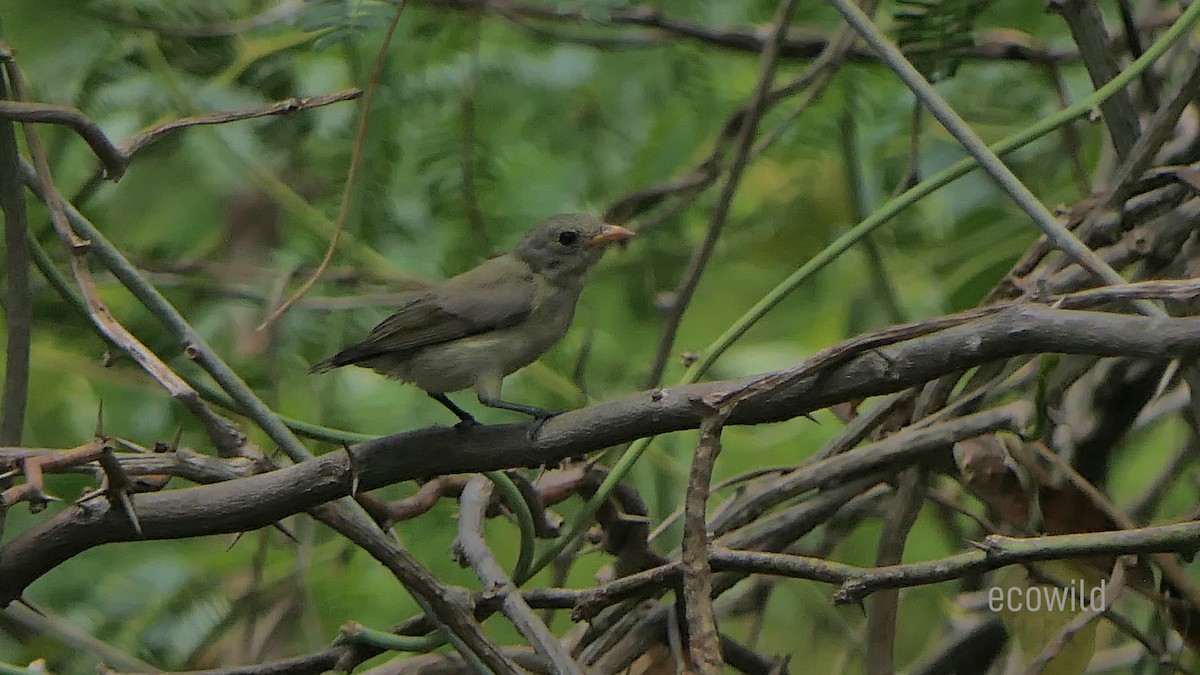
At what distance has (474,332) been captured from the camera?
294 cm

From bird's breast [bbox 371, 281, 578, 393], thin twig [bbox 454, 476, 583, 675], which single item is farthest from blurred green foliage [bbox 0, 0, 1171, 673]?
thin twig [bbox 454, 476, 583, 675]

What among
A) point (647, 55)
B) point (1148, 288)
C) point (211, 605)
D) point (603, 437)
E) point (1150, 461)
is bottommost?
point (603, 437)

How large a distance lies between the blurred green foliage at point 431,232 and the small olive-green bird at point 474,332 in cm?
14

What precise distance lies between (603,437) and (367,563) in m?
1.99

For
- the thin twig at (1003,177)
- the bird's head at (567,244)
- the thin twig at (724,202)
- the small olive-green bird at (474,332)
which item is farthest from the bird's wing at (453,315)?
the thin twig at (1003,177)

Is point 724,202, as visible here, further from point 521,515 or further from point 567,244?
point 521,515

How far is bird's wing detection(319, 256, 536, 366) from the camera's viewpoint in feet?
9.45

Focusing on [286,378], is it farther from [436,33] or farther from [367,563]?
[436,33]

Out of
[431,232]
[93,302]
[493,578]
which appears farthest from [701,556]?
[431,232]

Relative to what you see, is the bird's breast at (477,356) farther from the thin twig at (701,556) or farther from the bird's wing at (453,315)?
the thin twig at (701,556)

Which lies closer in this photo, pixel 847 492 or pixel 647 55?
pixel 847 492

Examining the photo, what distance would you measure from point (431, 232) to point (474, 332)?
1497 mm

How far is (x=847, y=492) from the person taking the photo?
99.4 inches

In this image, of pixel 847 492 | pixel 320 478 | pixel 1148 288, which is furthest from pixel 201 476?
pixel 1148 288
